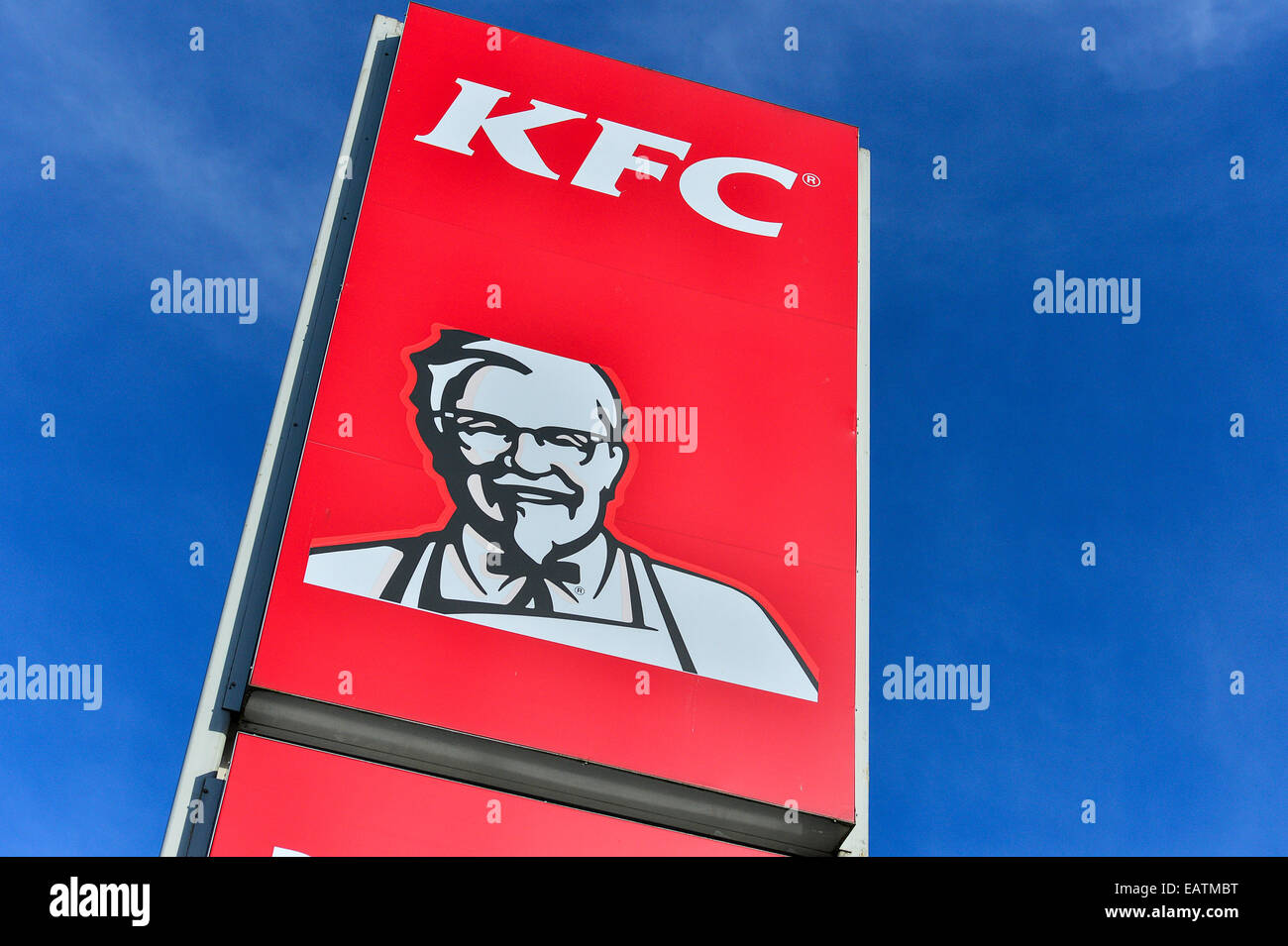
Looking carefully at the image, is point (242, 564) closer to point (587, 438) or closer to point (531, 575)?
point (531, 575)

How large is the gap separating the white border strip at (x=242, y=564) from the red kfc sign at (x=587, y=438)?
238mm

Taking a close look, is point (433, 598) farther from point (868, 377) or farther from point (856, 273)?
point (856, 273)

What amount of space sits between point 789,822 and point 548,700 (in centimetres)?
170

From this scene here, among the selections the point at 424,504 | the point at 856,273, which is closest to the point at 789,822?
the point at 424,504

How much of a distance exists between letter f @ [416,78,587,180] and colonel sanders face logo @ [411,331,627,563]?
1.80 metres

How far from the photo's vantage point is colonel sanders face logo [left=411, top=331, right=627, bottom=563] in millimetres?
7570

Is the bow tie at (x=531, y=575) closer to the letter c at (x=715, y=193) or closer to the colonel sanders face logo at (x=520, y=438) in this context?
the colonel sanders face logo at (x=520, y=438)

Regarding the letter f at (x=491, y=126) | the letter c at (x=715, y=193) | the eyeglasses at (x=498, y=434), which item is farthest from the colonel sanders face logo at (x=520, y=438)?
the letter c at (x=715, y=193)

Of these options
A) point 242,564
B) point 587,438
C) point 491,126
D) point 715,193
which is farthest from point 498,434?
point 715,193

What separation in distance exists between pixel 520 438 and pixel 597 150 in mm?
2907

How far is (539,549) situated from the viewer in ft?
24.7

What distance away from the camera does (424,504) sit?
7.35 meters
